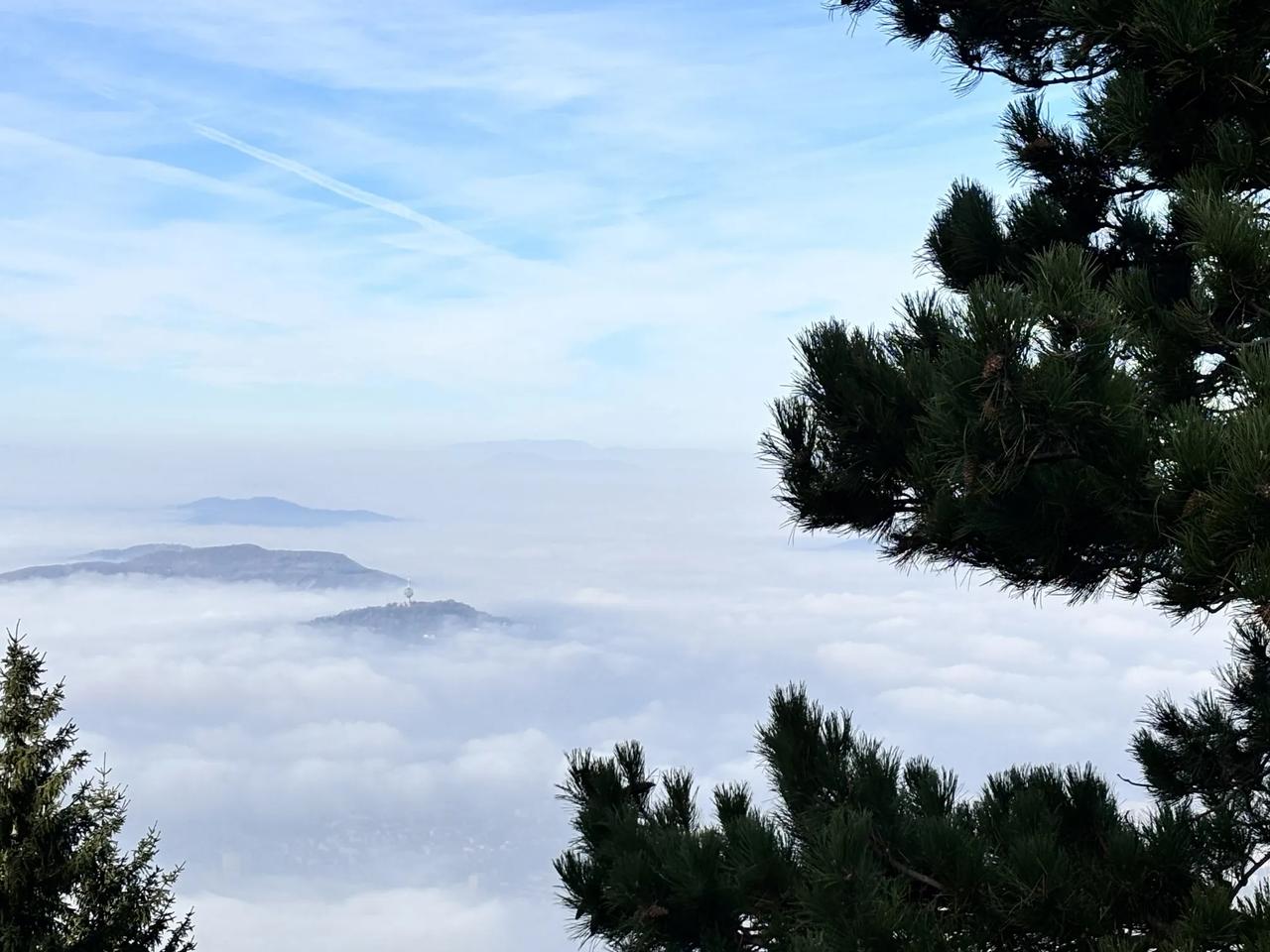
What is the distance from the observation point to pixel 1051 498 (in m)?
4.31

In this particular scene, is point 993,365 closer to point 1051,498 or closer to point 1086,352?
point 1086,352

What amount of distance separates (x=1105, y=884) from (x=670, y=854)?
68.0 inches

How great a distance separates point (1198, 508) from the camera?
11.3 ft

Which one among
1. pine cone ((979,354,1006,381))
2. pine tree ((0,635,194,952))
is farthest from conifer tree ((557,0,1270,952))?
pine tree ((0,635,194,952))

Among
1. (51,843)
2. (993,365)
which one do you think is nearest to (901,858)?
(993,365)

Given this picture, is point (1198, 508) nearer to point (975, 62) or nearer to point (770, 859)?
point (770, 859)

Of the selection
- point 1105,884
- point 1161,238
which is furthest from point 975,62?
point 1105,884

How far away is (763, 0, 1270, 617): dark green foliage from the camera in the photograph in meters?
3.39

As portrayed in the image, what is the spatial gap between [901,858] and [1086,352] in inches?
87.1

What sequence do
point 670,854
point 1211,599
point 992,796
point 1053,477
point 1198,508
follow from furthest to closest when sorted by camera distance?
point 992,796
point 670,854
point 1053,477
point 1211,599
point 1198,508

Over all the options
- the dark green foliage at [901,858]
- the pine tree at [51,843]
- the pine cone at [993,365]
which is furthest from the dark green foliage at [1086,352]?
the pine tree at [51,843]

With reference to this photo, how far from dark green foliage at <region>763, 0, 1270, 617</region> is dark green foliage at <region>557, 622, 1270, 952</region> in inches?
41.4

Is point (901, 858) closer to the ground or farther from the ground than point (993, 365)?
closer to the ground

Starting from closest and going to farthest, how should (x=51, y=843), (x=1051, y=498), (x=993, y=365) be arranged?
(x=993, y=365), (x=1051, y=498), (x=51, y=843)
